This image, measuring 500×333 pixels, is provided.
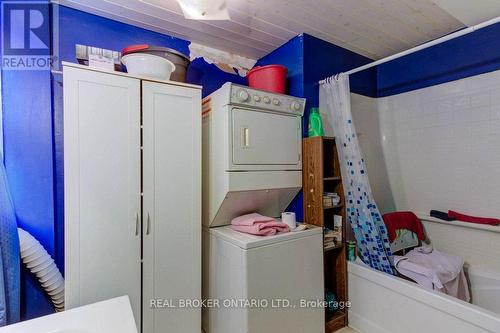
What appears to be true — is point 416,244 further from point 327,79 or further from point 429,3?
point 429,3

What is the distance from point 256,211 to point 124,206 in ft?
3.32

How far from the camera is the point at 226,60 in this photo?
2354 millimetres

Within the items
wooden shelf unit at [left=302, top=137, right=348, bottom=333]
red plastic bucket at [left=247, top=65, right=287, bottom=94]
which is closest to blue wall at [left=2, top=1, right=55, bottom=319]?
red plastic bucket at [left=247, top=65, right=287, bottom=94]

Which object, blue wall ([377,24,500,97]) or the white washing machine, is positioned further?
blue wall ([377,24,500,97])

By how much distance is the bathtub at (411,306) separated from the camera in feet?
4.62

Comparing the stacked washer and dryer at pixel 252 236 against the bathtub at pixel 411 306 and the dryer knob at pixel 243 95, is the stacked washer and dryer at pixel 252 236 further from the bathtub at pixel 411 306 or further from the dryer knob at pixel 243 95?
the bathtub at pixel 411 306

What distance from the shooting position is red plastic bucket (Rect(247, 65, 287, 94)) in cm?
A: 201

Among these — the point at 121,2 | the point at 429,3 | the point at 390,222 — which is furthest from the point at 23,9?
the point at 390,222

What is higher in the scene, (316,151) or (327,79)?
(327,79)

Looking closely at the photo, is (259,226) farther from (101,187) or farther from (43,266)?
(43,266)

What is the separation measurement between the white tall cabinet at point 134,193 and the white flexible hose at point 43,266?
0.88 ft

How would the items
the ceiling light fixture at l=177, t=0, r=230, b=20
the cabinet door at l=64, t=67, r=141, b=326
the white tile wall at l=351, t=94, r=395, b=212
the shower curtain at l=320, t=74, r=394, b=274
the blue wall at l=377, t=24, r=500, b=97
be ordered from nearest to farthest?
1. the cabinet door at l=64, t=67, r=141, b=326
2. the ceiling light fixture at l=177, t=0, r=230, b=20
3. the shower curtain at l=320, t=74, r=394, b=274
4. the blue wall at l=377, t=24, r=500, b=97
5. the white tile wall at l=351, t=94, r=395, b=212

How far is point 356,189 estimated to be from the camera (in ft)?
6.45

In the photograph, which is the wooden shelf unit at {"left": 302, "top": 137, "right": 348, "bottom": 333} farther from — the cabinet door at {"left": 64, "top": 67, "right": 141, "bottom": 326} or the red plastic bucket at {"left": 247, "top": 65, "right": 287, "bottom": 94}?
the cabinet door at {"left": 64, "top": 67, "right": 141, "bottom": 326}
